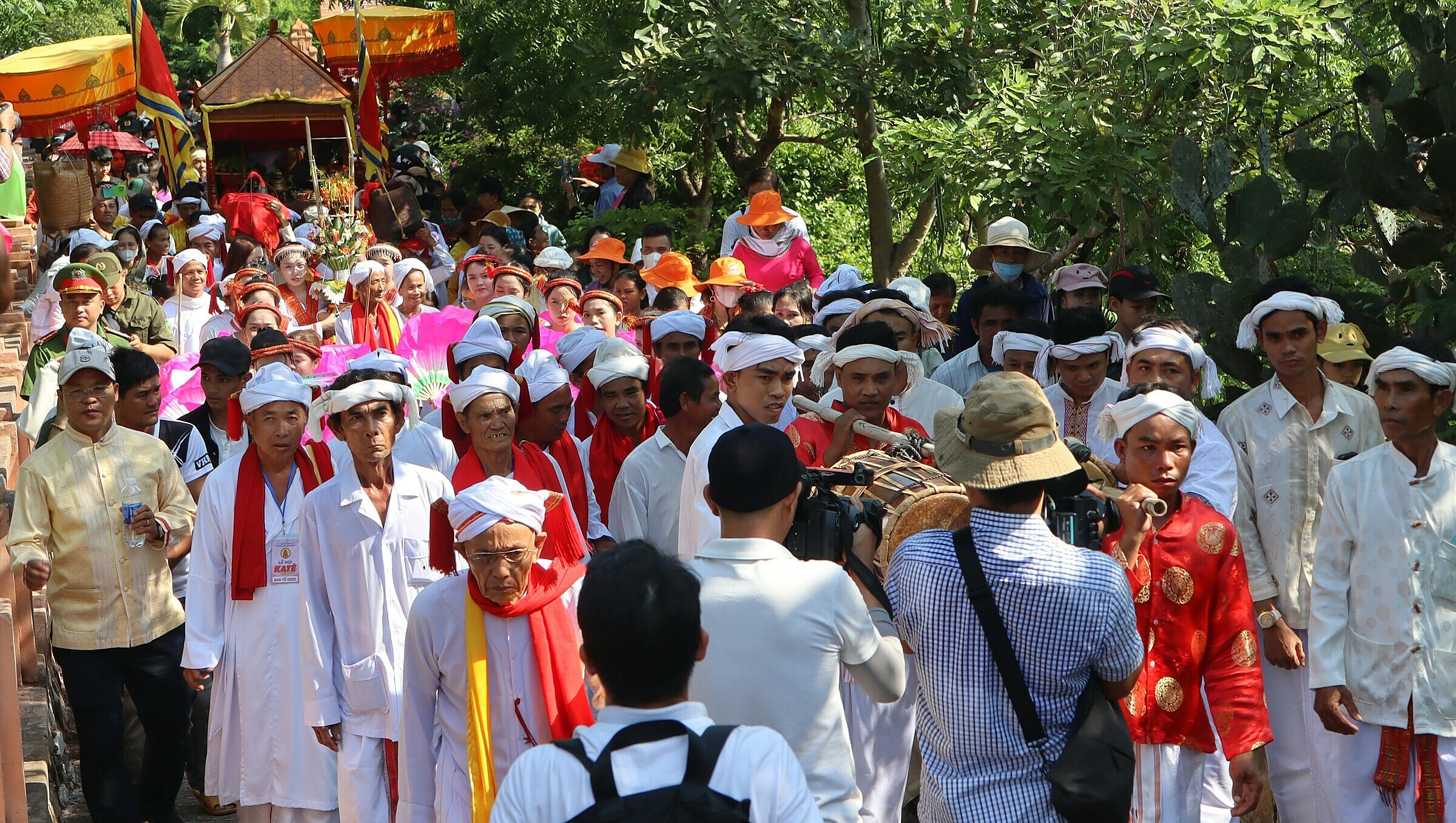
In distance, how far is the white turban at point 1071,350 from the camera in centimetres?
645

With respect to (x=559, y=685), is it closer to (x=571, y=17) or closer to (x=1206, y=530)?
(x=1206, y=530)

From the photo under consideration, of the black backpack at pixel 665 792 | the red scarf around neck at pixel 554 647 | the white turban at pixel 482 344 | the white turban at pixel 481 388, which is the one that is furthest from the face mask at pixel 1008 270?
the black backpack at pixel 665 792

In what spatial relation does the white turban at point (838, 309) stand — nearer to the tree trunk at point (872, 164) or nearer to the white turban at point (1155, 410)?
the tree trunk at point (872, 164)

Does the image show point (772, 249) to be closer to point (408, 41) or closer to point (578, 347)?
point (578, 347)

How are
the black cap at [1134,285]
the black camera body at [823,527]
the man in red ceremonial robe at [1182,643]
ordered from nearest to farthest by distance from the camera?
the black camera body at [823,527]
the man in red ceremonial robe at [1182,643]
the black cap at [1134,285]

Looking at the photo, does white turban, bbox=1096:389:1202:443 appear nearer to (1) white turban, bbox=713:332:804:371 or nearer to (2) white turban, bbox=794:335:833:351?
(1) white turban, bbox=713:332:804:371

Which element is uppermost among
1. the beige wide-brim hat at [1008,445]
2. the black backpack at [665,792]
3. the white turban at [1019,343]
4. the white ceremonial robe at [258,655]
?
the beige wide-brim hat at [1008,445]

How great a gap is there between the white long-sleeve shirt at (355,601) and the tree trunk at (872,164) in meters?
5.63

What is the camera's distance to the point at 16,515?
6148 mm

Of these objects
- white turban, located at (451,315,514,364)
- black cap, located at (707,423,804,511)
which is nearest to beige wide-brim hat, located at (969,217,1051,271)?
white turban, located at (451,315,514,364)

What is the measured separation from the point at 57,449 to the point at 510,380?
198 centimetres

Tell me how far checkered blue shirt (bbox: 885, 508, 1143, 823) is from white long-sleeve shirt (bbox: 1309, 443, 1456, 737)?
2235 millimetres

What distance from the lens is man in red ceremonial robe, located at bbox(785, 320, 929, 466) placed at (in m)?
5.61

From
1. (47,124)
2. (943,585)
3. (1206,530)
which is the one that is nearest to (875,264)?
(1206,530)
